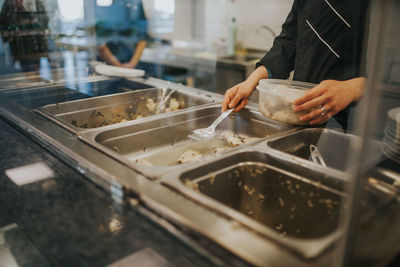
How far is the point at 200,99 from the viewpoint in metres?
1.64

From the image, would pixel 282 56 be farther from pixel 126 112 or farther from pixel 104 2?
pixel 104 2

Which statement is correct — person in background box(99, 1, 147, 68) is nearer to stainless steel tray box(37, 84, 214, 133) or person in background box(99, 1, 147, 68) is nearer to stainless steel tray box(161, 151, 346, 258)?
stainless steel tray box(37, 84, 214, 133)

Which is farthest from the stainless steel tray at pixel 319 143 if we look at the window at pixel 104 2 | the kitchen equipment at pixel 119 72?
the window at pixel 104 2

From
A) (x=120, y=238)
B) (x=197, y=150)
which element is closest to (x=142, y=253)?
(x=120, y=238)

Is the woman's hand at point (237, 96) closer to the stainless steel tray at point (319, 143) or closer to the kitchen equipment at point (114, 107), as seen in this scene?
A: the kitchen equipment at point (114, 107)

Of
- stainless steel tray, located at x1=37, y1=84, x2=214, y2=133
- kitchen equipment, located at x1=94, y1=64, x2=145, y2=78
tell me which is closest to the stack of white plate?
stainless steel tray, located at x1=37, y1=84, x2=214, y2=133

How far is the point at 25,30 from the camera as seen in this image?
6.40ft

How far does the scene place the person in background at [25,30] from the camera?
6.20 feet

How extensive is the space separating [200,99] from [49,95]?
719 mm

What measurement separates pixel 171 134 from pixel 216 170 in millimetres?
494

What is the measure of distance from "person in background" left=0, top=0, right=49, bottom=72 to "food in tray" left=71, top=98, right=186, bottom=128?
0.71 metres

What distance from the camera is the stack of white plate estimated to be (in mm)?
736

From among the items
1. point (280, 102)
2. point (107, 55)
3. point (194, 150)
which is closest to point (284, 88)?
point (280, 102)

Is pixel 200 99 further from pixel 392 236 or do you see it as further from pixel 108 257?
pixel 392 236
